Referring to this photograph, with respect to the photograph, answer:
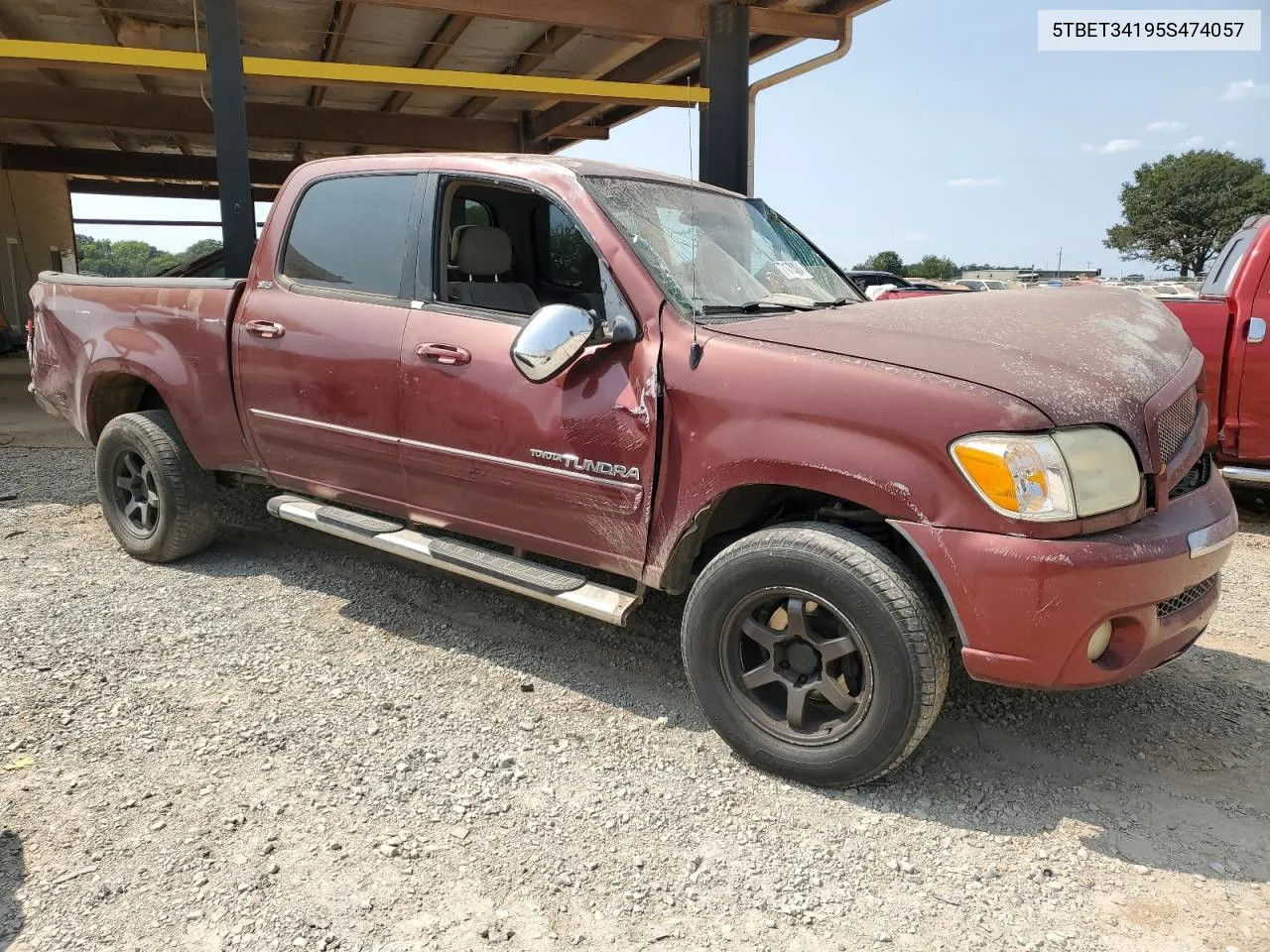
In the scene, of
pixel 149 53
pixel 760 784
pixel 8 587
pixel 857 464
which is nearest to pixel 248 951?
pixel 760 784

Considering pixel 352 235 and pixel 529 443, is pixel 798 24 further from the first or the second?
pixel 529 443

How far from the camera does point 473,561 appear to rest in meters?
3.41

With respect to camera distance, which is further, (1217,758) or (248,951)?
(1217,758)

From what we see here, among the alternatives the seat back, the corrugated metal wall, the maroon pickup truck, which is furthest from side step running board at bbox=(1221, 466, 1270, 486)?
the corrugated metal wall

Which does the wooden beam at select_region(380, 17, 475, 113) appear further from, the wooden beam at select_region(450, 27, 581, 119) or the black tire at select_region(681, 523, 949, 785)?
the black tire at select_region(681, 523, 949, 785)

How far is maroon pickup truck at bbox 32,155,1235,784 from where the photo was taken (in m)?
2.46

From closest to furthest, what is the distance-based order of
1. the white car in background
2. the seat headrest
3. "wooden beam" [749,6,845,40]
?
1. the seat headrest
2. the white car in background
3. "wooden beam" [749,6,845,40]

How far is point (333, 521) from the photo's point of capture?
390 cm

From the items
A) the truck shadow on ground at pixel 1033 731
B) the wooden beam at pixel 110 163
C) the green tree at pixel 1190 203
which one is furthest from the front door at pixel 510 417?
the green tree at pixel 1190 203

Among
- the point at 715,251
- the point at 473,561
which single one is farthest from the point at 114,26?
the point at 473,561

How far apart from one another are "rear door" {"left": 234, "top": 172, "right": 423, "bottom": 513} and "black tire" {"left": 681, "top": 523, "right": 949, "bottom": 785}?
1569mm

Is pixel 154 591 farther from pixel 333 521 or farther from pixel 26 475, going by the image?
pixel 26 475

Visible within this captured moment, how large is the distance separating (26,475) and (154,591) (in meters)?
3.26

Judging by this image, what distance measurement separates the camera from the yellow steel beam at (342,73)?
687cm
